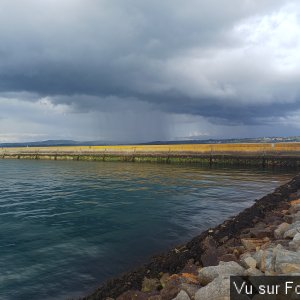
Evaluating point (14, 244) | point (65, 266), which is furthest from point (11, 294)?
point (14, 244)

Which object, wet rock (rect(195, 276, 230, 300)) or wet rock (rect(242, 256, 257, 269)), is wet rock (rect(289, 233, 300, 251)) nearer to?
wet rock (rect(242, 256, 257, 269))

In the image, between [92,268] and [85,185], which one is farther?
[85,185]

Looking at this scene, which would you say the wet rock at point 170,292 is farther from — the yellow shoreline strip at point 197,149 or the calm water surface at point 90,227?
the yellow shoreline strip at point 197,149

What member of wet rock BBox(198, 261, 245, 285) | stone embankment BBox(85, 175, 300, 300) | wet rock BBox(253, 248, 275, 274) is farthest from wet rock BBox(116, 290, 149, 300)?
wet rock BBox(253, 248, 275, 274)

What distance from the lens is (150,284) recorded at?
22.1 feet

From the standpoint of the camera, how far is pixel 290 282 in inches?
180

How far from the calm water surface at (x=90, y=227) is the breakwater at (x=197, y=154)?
69.2 ft

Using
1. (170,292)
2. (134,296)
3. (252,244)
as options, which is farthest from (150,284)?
(252,244)

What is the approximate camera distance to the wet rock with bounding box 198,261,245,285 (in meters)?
5.62

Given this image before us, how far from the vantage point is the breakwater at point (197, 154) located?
141ft

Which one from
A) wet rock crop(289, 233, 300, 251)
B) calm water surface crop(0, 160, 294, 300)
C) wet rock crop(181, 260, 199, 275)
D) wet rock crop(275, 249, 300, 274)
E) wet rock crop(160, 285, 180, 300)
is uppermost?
wet rock crop(275, 249, 300, 274)

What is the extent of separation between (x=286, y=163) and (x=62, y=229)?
36.5 metres

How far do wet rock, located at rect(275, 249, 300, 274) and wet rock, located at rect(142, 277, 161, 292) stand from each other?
262cm

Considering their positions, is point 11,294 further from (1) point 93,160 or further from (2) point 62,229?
(1) point 93,160
